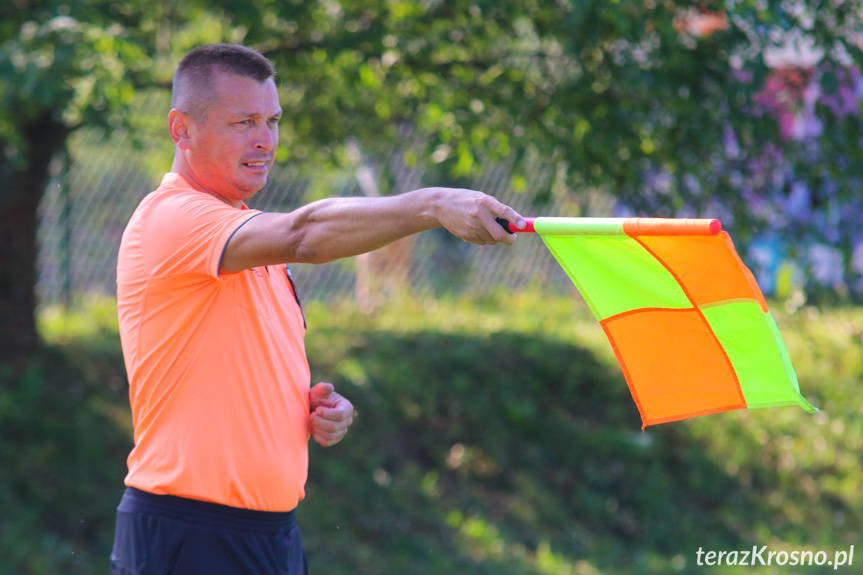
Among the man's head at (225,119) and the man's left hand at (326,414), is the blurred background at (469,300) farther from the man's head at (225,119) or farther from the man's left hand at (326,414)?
the man's left hand at (326,414)

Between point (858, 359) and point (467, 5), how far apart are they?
5.55 m

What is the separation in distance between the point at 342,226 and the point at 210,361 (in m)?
0.57

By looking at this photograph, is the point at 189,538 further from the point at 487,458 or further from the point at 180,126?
the point at 487,458

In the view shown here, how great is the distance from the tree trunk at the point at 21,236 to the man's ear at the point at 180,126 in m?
4.25

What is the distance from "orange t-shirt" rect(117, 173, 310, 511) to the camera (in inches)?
93.2

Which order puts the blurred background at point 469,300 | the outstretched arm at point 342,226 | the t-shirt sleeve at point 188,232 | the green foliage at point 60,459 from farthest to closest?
the green foliage at point 60,459 < the blurred background at point 469,300 < the t-shirt sleeve at point 188,232 < the outstretched arm at point 342,226

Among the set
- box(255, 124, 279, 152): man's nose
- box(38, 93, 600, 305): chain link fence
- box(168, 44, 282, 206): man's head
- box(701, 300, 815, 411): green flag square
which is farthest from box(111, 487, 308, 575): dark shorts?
box(38, 93, 600, 305): chain link fence

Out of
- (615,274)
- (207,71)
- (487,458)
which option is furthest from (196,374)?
(487,458)

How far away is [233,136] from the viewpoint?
8.21 feet

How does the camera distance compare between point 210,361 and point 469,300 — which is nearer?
point 210,361

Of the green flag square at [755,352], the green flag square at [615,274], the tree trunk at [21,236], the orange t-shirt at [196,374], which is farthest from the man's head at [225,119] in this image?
the tree trunk at [21,236]

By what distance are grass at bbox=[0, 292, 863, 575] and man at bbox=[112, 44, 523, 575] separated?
3401 mm

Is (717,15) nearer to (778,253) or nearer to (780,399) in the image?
(778,253)

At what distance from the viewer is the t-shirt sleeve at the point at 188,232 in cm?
219
